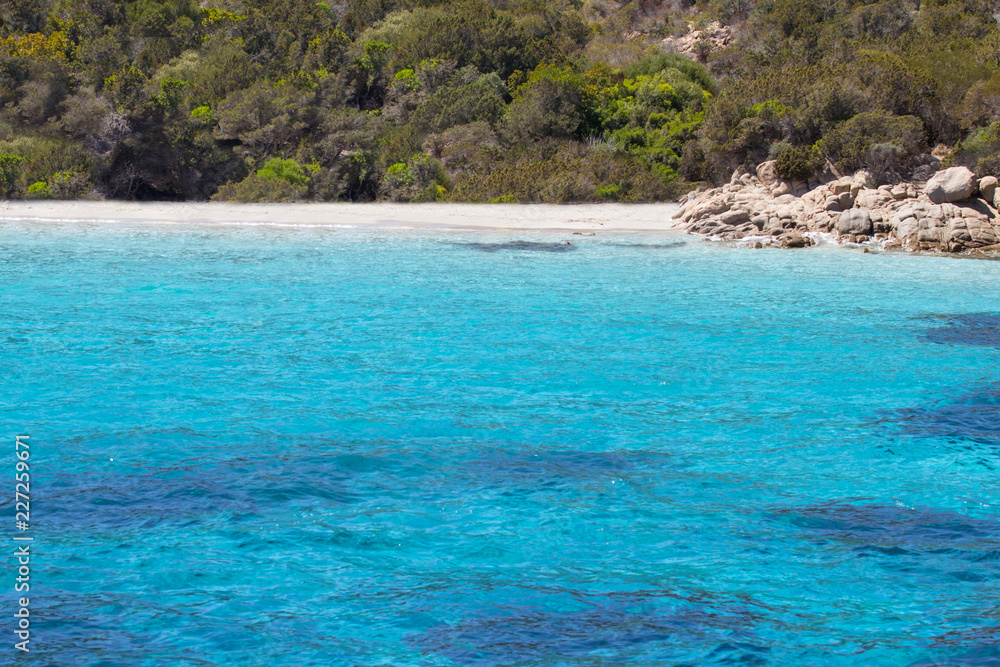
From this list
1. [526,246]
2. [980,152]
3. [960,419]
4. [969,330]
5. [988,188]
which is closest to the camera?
[960,419]

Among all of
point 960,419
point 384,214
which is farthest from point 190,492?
point 384,214

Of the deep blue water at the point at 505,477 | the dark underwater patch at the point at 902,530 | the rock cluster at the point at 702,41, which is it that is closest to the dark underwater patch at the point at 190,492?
the deep blue water at the point at 505,477

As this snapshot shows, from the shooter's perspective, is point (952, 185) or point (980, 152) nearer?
point (952, 185)

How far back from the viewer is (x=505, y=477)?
6.22 metres

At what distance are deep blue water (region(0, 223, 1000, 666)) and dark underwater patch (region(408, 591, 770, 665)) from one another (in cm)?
2

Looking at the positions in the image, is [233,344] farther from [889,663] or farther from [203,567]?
[889,663]

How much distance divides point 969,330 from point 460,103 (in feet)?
67.0

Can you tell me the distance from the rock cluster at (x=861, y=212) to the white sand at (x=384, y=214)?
63.5 inches

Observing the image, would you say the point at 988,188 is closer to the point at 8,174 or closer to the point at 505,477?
the point at 505,477

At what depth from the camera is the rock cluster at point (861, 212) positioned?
17.8 m

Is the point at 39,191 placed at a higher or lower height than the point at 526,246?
higher

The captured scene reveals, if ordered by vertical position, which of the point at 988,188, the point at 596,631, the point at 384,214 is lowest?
the point at 596,631

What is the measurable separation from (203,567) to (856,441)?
16.5 feet

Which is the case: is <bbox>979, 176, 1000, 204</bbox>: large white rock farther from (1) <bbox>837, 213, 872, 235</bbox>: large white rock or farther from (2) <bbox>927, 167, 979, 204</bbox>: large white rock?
(1) <bbox>837, 213, 872, 235</bbox>: large white rock
